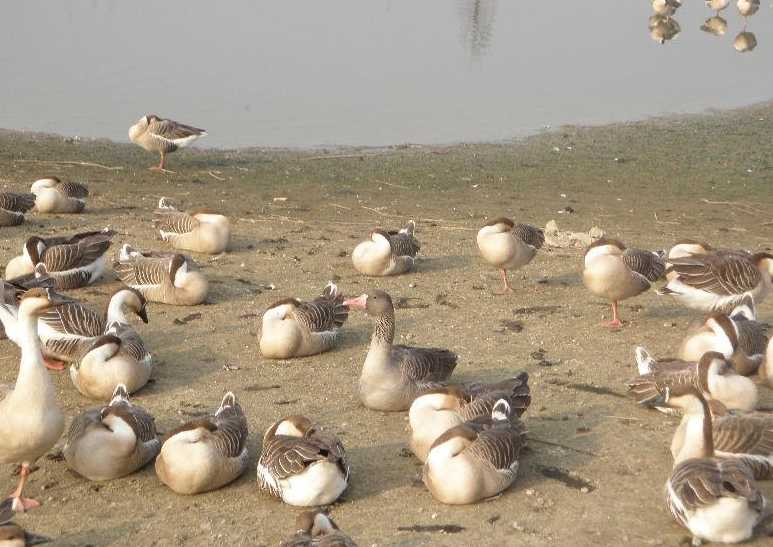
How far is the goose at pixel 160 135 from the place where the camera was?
66.2ft

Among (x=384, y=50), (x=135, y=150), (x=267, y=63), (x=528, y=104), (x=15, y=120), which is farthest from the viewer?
(x=384, y=50)

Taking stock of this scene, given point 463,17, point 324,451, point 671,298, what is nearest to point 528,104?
point 463,17

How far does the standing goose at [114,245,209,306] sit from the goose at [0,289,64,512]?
408cm

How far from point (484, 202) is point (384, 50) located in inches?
717

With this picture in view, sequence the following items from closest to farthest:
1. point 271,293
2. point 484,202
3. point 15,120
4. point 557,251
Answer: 1. point 271,293
2. point 557,251
3. point 484,202
4. point 15,120

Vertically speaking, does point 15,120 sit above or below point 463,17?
below

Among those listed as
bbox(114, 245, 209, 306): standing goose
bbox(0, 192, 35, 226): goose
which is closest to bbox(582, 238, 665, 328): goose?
bbox(114, 245, 209, 306): standing goose

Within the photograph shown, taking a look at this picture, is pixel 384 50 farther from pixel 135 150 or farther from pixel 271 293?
pixel 271 293

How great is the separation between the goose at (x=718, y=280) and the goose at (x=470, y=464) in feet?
14.2

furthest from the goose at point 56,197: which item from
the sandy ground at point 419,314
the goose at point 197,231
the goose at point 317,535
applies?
the goose at point 317,535

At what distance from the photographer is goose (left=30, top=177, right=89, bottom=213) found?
15.9 meters

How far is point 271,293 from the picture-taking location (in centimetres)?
1302

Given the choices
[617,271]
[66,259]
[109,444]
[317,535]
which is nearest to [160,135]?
[66,259]

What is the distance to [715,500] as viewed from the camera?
6.96m
